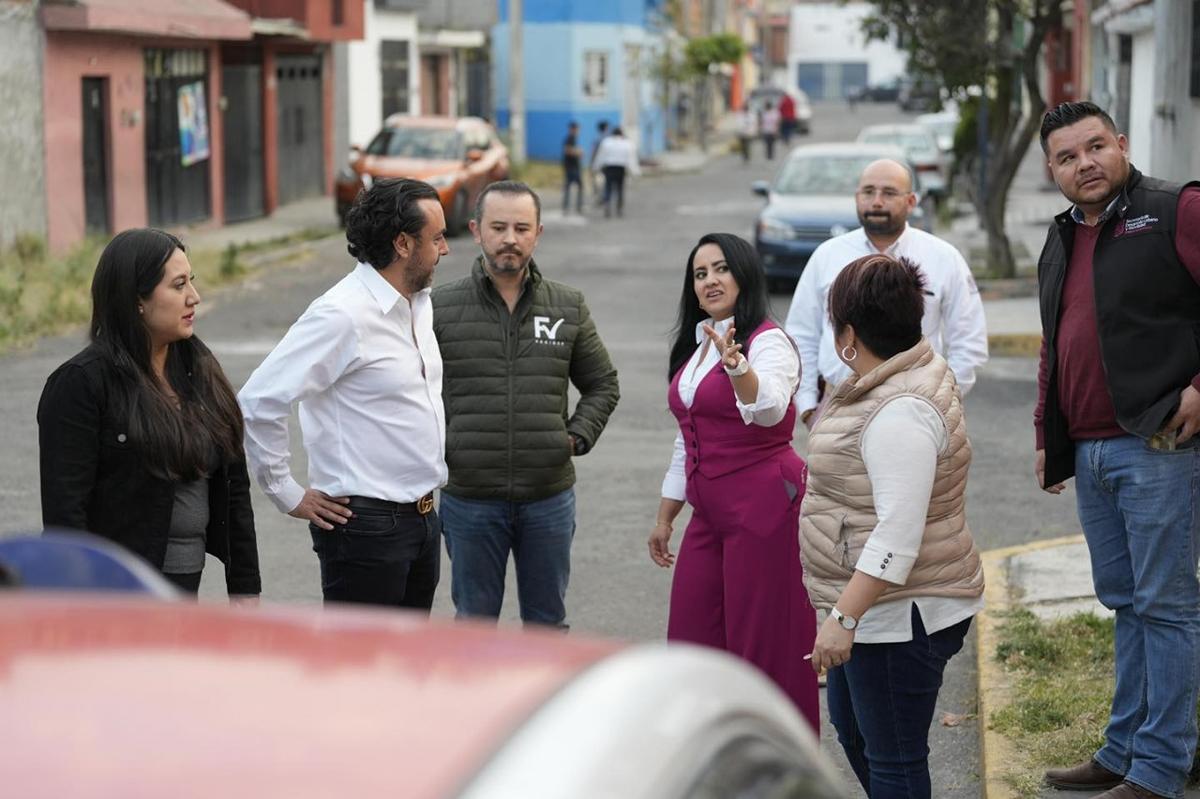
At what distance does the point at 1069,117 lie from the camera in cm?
508

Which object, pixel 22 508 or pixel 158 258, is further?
pixel 22 508

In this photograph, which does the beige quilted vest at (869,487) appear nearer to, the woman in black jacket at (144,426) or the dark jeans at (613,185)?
the woman in black jacket at (144,426)

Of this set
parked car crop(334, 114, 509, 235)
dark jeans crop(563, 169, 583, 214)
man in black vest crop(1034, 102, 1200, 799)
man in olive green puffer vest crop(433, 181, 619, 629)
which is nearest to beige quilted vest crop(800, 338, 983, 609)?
man in black vest crop(1034, 102, 1200, 799)

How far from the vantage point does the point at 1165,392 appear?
4875mm

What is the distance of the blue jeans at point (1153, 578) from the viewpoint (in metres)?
4.94

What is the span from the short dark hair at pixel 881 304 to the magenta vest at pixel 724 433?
939 mm

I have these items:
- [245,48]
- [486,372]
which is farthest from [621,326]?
A: [245,48]

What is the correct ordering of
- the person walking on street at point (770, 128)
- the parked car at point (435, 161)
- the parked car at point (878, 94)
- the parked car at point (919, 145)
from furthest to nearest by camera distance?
the parked car at point (878, 94)
the person walking on street at point (770, 128)
the parked car at point (919, 145)
the parked car at point (435, 161)

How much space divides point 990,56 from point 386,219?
53.0 feet

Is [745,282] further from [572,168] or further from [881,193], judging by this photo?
[572,168]

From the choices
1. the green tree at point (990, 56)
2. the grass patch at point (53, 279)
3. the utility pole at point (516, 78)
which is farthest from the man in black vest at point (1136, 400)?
the utility pole at point (516, 78)

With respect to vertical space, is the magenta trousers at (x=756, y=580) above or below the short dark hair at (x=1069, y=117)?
below

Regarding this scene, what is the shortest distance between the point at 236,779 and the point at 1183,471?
3864mm

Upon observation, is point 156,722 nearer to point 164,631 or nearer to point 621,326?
point 164,631
